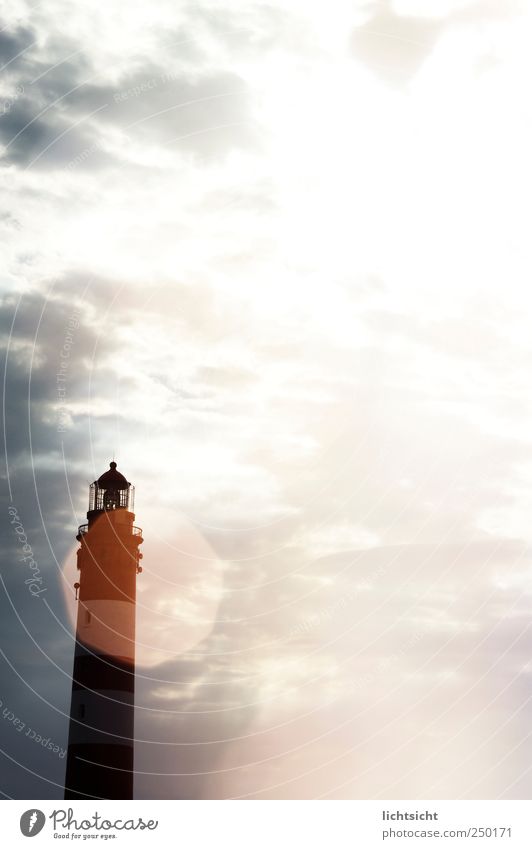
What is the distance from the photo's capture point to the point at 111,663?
49.2 m

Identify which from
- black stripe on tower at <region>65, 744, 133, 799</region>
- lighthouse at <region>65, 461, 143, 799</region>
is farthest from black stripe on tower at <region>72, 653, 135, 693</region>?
black stripe on tower at <region>65, 744, 133, 799</region>

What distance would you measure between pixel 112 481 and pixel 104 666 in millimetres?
10632

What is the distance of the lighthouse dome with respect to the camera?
180ft

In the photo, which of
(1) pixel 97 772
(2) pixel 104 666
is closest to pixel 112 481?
(2) pixel 104 666

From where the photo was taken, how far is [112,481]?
2168 inches

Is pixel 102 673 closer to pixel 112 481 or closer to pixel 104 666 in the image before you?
pixel 104 666

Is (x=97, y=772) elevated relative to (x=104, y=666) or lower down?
lower down

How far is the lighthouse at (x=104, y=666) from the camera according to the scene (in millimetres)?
48031

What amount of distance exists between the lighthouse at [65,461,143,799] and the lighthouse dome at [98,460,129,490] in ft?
7.15

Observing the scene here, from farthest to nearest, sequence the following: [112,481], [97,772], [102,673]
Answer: [112,481] < [102,673] < [97,772]

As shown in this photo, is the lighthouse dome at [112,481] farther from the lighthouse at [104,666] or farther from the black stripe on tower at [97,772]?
the black stripe on tower at [97,772]
